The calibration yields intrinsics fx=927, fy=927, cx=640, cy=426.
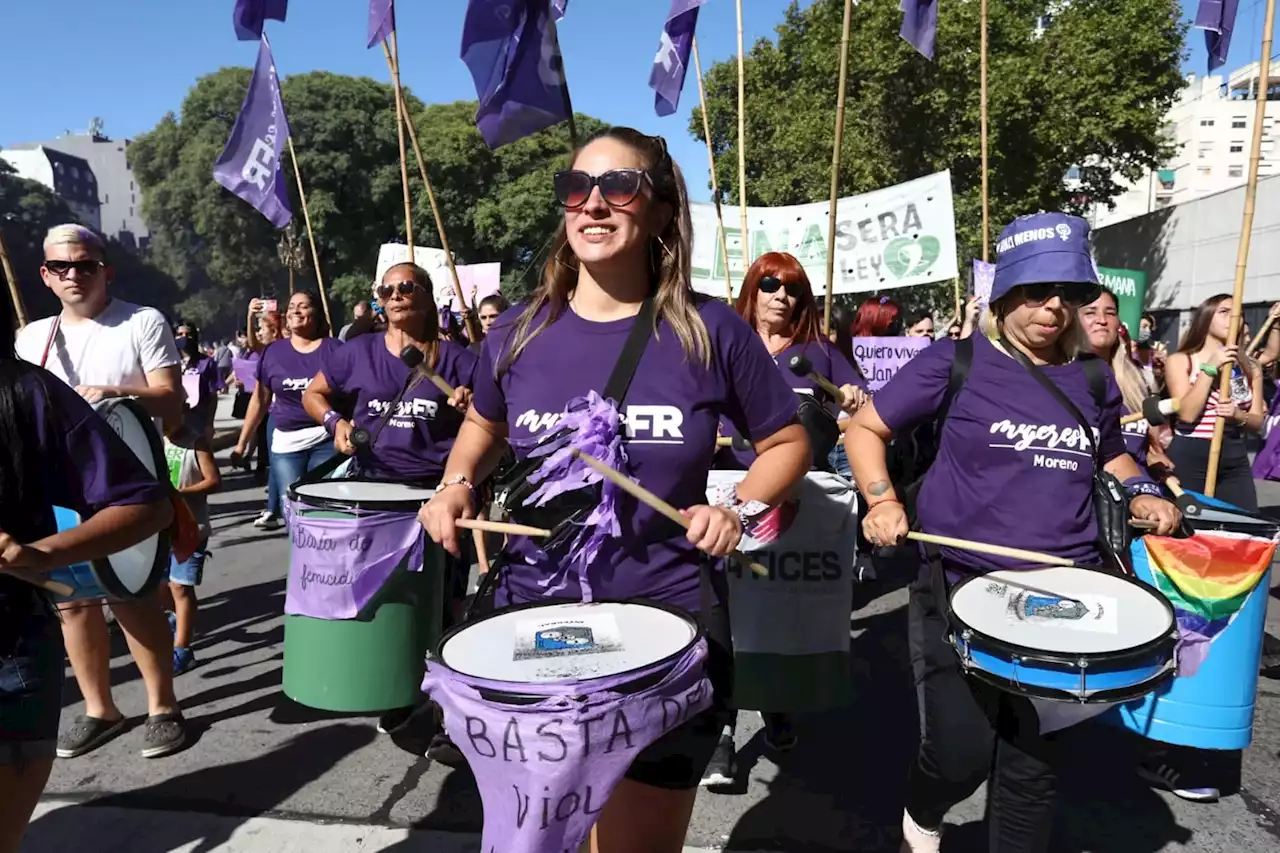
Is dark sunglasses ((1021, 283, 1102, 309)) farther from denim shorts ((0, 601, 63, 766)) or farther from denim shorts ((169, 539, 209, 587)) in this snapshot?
denim shorts ((169, 539, 209, 587))

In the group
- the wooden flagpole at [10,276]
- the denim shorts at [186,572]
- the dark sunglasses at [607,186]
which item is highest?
the dark sunglasses at [607,186]

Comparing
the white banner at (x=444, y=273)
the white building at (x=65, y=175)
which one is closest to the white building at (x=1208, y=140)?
the white banner at (x=444, y=273)

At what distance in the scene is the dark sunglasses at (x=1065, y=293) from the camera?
8.17ft

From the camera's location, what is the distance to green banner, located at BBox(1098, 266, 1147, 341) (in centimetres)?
1198

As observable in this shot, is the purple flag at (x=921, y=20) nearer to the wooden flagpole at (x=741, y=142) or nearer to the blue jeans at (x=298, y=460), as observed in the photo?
the wooden flagpole at (x=741, y=142)

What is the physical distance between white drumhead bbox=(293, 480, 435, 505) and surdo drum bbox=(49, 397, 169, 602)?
1.67ft

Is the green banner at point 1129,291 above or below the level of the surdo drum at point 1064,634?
above

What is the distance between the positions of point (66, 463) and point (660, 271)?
1365 millimetres

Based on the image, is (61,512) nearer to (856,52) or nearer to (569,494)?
(569,494)

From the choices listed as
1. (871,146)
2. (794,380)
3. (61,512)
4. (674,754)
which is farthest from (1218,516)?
(871,146)

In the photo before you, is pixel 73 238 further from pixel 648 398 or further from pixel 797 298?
pixel 797 298

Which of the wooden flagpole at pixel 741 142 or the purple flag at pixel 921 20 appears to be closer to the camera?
the wooden flagpole at pixel 741 142

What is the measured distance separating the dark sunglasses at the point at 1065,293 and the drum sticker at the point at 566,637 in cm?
152

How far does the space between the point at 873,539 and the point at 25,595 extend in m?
1.99
